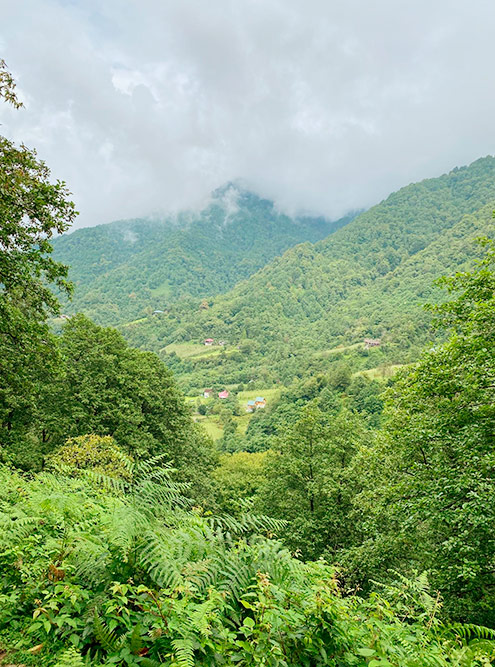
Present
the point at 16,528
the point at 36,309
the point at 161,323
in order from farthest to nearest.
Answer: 1. the point at 161,323
2. the point at 36,309
3. the point at 16,528

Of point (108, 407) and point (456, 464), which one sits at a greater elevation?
point (108, 407)

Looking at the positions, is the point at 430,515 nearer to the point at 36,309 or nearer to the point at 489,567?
the point at 489,567

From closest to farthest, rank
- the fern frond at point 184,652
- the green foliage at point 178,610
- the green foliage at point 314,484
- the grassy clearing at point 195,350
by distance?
the fern frond at point 184,652
the green foliage at point 178,610
the green foliage at point 314,484
the grassy clearing at point 195,350

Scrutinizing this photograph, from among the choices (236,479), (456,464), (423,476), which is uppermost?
(456,464)

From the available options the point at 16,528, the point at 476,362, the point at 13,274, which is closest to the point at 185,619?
the point at 16,528

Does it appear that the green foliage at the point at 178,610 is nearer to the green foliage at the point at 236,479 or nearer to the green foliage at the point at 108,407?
the green foliage at the point at 108,407

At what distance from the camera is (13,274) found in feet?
33.4

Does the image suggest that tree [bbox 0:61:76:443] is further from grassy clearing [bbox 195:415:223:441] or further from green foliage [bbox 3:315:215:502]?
grassy clearing [bbox 195:415:223:441]

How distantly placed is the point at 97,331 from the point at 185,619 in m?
21.3

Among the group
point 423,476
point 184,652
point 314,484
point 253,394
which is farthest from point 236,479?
point 253,394

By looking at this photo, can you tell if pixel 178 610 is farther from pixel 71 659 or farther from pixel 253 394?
pixel 253 394

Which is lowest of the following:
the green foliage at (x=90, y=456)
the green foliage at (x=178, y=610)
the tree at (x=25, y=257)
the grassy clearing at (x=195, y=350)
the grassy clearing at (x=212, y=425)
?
the grassy clearing at (x=212, y=425)

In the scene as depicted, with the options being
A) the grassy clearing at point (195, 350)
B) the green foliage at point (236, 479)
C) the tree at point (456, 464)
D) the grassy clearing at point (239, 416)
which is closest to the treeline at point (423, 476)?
the tree at point (456, 464)

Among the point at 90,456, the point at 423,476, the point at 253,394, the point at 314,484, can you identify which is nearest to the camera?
the point at 423,476
